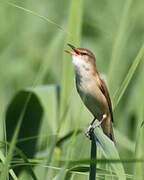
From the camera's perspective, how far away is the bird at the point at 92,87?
3.55 meters

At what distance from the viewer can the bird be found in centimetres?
355

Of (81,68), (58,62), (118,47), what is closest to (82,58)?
(81,68)

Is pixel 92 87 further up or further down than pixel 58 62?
further down

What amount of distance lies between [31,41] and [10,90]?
3.22 ft

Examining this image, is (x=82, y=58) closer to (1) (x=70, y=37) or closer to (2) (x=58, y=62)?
(1) (x=70, y=37)

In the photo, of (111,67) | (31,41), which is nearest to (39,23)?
(31,41)

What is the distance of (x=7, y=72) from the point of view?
18.9ft

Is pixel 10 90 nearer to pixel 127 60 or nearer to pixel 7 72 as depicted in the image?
pixel 7 72

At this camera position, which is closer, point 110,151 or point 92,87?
point 110,151

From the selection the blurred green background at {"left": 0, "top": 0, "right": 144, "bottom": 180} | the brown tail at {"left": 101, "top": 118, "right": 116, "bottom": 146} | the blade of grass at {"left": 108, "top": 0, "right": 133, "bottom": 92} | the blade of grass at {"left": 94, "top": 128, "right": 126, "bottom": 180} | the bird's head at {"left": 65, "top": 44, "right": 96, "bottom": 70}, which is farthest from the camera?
the blurred green background at {"left": 0, "top": 0, "right": 144, "bottom": 180}

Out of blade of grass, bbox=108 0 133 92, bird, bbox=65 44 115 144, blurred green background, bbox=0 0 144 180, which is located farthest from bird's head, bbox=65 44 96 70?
blade of grass, bbox=108 0 133 92

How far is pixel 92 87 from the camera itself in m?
3.62

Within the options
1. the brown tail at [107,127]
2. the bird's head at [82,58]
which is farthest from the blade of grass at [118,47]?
the brown tail at [107,127]

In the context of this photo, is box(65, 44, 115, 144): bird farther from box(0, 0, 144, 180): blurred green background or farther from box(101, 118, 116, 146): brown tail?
box(0, 0, 144, 180): blurred green background
